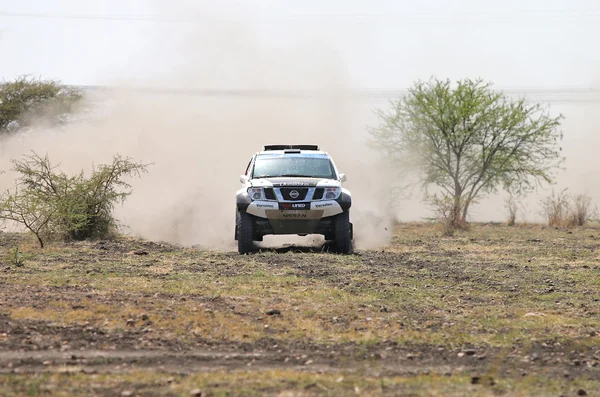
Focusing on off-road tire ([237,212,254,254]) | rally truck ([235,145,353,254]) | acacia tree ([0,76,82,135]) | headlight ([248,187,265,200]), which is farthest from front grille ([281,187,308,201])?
acacia tree ([0,76,82,135])

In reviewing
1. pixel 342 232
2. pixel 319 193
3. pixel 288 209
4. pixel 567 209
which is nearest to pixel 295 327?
pixel 288 209

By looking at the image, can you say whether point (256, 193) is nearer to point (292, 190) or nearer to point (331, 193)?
point (292, 190)

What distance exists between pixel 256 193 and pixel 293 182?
0.77 meters

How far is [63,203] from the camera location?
20.8 metres

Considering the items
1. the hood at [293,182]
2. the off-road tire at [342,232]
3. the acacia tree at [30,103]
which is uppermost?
the acacia tree at [30,103]

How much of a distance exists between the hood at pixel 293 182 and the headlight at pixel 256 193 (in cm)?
8

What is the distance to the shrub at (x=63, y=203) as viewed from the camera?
20.1 metres

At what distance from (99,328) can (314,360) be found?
252cm

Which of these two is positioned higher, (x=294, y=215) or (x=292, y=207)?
(x=292, y=207)

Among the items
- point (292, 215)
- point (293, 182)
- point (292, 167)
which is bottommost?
point (292, 215)

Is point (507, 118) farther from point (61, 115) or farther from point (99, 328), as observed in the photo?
point (99, 328)

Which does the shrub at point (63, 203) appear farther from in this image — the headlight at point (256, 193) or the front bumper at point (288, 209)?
the front bumper at point (288, 209)

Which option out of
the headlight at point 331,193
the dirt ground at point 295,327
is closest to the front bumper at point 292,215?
the headlight at point 331,193

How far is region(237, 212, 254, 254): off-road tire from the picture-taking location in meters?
17.8
